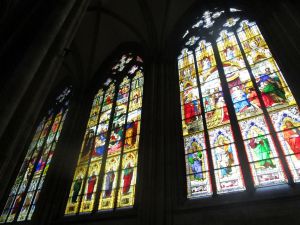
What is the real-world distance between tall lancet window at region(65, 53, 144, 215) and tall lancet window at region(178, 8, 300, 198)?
1.48 meters

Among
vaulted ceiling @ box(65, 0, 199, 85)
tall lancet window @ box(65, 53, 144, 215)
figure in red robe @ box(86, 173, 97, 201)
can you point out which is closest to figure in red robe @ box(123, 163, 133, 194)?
tall lancet window @ box(65, 53, 144, 215)

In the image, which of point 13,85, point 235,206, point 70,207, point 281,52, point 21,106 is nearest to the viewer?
point 13,85

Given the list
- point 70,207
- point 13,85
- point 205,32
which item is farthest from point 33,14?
point 205,32

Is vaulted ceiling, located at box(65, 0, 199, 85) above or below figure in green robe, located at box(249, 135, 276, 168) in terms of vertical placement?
above

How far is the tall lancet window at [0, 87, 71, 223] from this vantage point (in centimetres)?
751

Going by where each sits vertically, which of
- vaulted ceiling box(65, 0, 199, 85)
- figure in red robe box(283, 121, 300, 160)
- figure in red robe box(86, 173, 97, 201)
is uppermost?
vaulted ceiling box(65, 0, 199, 85)

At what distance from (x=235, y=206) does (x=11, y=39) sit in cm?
407

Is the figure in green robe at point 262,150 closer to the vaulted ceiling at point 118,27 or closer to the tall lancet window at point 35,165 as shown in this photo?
the vaulted ceiling at point 118,27

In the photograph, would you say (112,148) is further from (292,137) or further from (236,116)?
(292,137)

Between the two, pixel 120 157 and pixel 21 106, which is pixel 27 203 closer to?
pixel 120 157

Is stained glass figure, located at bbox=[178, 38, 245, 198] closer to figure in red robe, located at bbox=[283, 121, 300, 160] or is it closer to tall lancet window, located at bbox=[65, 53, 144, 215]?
figure in red robe, located at bbox=[283, 121, 300, 160]

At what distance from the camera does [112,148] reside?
6.92 metres

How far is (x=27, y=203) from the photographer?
7520 millimetres

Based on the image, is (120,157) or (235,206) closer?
(235,206)
